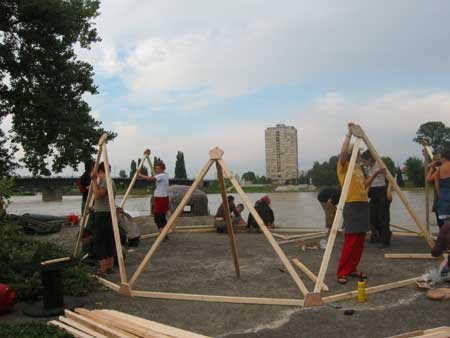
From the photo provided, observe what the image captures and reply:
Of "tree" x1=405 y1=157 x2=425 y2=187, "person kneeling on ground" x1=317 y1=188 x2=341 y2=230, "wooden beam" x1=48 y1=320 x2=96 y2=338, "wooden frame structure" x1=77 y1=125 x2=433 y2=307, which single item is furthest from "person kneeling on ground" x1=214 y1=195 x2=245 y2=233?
"tree" x1=405 y1=157 x2=425 y2=187

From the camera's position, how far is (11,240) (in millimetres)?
6891

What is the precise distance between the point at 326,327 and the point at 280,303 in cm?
91

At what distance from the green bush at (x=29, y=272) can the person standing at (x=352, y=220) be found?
142 inches

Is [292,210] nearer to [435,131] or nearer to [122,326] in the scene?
[122,326]

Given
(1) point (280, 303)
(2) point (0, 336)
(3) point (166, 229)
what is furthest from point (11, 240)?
(1) point (280, 303)

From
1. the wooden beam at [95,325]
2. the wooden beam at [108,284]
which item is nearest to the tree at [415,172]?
A: the wooden beam at [108,284]

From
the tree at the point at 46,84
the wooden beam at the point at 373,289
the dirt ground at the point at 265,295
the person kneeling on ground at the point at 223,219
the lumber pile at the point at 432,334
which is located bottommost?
the dirt ground at the point at 265,295

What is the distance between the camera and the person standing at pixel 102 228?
697cm

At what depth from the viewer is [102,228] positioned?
23.0 ft

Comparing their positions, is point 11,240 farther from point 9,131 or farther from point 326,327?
point 9,131

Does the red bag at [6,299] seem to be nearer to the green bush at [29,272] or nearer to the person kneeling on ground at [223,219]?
the green bush at [29,272]

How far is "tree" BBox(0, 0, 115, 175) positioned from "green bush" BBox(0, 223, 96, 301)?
7810 millimetres

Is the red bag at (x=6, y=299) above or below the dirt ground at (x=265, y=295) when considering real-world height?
above

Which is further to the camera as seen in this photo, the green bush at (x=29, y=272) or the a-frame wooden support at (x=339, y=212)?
the green bush at (x=29, y=272)
